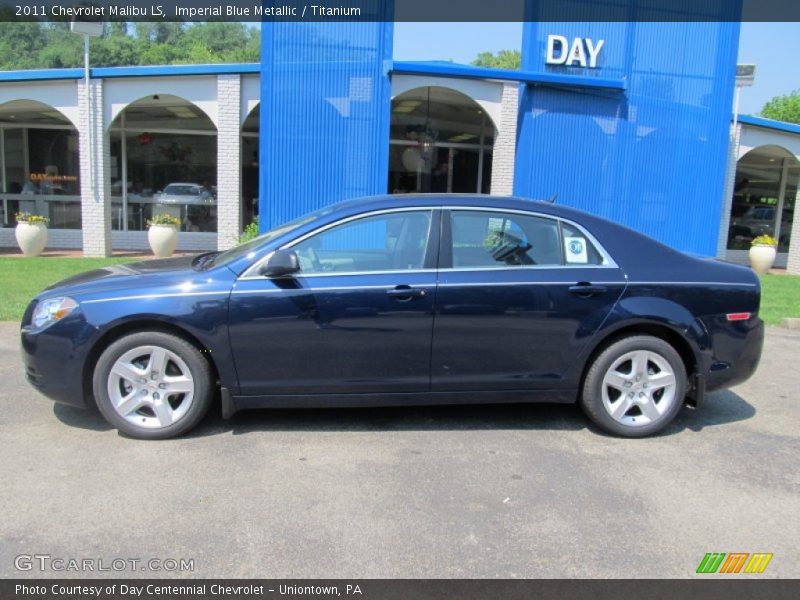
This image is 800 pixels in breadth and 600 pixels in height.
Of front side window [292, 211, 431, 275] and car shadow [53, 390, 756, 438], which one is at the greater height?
front side window [292, 211, 431, 275]

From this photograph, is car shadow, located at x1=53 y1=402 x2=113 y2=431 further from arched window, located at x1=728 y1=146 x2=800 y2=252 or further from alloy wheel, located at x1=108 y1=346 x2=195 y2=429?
arched window, located at x1=728 y1=146 x2=800 y2=252

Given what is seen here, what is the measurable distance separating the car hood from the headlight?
0.06m

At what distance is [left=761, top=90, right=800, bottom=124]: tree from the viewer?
127ft

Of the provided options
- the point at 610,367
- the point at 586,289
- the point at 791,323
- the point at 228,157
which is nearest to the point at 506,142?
the point at 228,157

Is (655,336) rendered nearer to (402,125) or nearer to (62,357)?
(62,357)

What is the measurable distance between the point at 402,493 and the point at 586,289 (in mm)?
1847

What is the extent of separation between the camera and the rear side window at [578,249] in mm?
4406

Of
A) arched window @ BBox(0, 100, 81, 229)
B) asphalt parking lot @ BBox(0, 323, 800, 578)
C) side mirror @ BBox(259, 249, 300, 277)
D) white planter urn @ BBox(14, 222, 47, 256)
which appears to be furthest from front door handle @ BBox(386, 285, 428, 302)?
arched window @ BBox(0, 100, 81, 229)

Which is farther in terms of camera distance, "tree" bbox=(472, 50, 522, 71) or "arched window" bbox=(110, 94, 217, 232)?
"tree" bbox=(472, 50, 522, 71)

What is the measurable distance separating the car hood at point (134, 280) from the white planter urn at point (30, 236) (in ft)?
35.2

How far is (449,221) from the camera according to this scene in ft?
14.3

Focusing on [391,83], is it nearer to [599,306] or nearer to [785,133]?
[599,306]

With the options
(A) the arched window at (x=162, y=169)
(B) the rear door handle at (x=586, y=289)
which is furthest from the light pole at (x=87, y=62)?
(B) the rear door handle at (x=586, y=289)

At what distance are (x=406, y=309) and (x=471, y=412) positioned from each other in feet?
3.96
